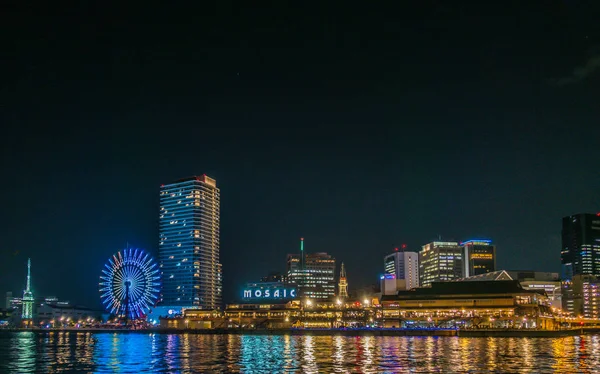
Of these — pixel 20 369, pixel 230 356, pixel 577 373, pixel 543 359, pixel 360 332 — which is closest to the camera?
pixel 577 373

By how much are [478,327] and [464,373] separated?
131853mm

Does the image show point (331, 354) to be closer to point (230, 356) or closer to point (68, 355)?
point (230, 356)

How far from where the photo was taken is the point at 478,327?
197500 millimetres

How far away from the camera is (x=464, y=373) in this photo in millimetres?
72312

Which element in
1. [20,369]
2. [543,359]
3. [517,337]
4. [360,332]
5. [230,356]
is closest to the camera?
[20,369]

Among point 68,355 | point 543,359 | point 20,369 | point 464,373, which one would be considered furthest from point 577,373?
point 68,355

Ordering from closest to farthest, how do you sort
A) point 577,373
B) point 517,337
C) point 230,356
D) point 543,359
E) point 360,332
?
1. point 577,373
2. point 543,359
3. point 230,356
4. point 517,337
5. point 360,332

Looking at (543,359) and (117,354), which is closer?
(543,359)

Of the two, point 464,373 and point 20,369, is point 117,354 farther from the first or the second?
point 464,373

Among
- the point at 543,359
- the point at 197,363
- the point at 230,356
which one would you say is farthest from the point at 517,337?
the point at 197,363

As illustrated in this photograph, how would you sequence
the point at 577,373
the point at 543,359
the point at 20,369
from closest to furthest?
the point at 577,373 → the point at 20,369 → the point at 543,359

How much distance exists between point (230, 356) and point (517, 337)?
101083 mm

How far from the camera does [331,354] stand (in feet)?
333

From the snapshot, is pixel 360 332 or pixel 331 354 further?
pixel 360 332
